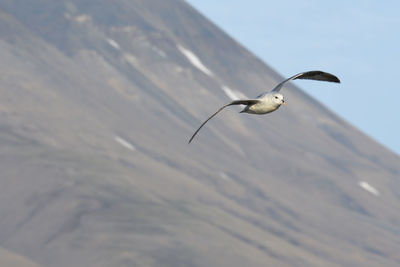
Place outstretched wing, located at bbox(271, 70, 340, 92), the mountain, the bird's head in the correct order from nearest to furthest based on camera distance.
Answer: the bird's head → outstretched wing, located at bbox(271, 70, 340, 92) → the mountain

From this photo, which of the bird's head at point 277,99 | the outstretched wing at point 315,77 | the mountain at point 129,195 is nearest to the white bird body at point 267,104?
the bird's head at point 277,99

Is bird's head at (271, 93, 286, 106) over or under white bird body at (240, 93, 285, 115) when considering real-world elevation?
over

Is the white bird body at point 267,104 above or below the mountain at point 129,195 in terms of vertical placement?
above

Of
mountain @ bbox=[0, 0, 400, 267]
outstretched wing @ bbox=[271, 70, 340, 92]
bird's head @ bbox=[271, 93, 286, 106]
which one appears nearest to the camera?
bird's head @ bbox=[271, 93, 286, 106]

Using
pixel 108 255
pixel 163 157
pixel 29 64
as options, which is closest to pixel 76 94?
pixel 29 64

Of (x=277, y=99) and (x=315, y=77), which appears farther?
A: (x=315, y=77)

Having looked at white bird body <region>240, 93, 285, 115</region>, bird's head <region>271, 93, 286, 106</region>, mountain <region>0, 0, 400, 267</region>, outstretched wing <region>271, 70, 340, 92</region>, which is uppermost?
outstretched wing <region>271, 70, 340, 92</region>

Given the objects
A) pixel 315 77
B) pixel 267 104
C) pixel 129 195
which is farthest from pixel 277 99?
pixel 129 195

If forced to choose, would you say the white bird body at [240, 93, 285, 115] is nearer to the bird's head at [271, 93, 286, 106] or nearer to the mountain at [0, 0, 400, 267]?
the bird's head at [271, 93, 286, 106]

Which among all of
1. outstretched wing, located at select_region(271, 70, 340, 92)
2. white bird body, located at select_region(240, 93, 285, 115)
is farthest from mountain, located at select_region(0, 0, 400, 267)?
white bird body, located at select_region(240, 93, 285, 115)

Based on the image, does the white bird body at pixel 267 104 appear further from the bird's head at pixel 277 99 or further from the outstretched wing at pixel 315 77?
the outstretched wing at pixel 315 77

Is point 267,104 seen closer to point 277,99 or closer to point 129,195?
point 277,99

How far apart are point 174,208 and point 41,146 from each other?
22.0 metres

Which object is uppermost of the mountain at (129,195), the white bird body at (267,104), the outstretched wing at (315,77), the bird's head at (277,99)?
the outstretched wing at (315,77)
